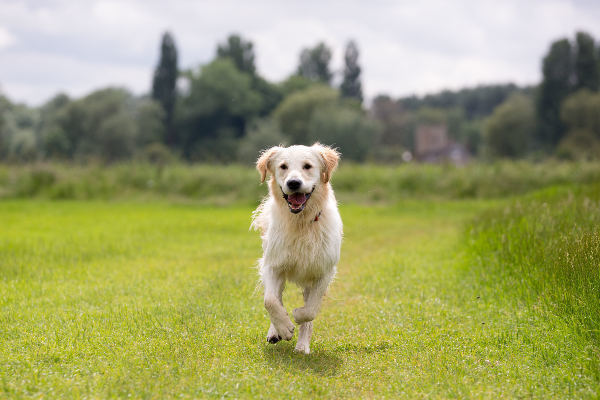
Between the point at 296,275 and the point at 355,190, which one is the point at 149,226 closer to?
the point at 296,275

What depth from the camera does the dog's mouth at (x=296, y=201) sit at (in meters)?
5.49

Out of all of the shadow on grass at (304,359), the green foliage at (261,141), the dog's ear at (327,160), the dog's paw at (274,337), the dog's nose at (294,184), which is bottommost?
the shadow on grass at (304,359)

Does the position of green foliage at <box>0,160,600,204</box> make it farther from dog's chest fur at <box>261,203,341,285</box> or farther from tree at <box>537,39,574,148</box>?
tree at <box>537,39,574,148</box>

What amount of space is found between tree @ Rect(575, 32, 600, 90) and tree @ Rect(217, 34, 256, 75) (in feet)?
140

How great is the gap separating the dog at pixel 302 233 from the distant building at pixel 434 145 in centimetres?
8876

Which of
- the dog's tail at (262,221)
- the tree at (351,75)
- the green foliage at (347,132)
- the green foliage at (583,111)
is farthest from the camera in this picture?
the tree at (351,75)

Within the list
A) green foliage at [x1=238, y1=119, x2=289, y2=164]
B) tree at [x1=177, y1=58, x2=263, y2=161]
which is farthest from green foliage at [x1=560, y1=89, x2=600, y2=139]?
tree at [x1=177, y1=58, x2=263, y2=161]

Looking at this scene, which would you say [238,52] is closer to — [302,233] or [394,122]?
[394,122]

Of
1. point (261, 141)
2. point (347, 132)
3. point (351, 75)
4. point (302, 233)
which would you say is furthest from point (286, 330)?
point (351, 75)

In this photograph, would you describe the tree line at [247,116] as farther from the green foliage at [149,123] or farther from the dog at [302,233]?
the dog at [302,233]

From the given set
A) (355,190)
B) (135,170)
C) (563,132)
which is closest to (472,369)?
(355,190)

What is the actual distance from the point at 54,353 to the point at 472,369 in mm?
3560

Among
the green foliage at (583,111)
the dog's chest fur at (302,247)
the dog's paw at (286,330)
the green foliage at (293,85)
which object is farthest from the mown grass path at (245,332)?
the green foliage at (293,85)

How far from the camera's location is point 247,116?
7394 centimetres
